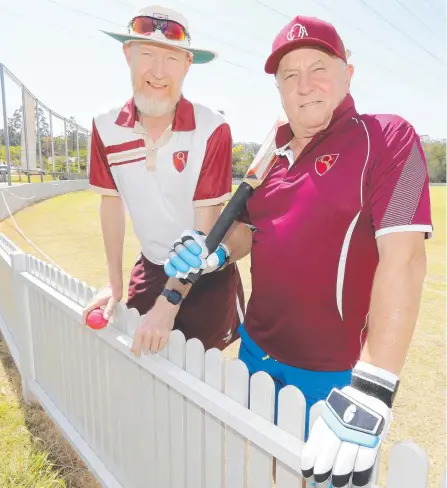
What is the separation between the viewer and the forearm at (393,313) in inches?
46.0

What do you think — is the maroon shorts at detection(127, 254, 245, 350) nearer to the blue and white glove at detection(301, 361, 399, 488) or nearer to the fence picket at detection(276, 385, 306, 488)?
the fence picket at detection(276, 385, 306, 488)

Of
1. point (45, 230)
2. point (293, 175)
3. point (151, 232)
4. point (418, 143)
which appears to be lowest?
point (45, 230)

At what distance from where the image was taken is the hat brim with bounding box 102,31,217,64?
215 centimetres

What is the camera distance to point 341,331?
1.62 m

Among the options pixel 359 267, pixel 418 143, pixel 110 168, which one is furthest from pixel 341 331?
pixel 110 168

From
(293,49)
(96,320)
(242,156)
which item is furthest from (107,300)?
(242,156)

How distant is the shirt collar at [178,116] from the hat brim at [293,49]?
0.70 m

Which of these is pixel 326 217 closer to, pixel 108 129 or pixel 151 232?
pixel 151 232

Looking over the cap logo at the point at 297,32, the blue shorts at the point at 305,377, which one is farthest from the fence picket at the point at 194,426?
the cap logo at the point at 297,32

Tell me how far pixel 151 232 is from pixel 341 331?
4.12 feet

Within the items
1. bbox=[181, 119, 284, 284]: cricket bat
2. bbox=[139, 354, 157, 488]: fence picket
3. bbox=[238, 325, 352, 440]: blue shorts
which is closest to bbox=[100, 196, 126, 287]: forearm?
bbox=[139, 354, 157, 488]: fence picket

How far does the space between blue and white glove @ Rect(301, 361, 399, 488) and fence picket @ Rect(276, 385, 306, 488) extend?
0.69ft

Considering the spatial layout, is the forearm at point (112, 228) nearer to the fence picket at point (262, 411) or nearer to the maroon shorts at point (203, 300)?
the maroon shorts at point (203, 300)

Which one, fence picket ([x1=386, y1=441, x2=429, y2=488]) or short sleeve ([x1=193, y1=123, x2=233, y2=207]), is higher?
short sleeve ([x1=193, y1=123, x2=233, y2=207])
